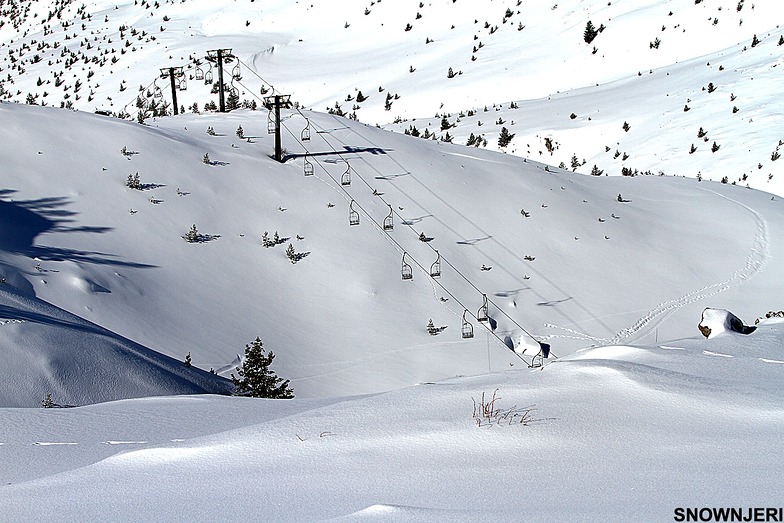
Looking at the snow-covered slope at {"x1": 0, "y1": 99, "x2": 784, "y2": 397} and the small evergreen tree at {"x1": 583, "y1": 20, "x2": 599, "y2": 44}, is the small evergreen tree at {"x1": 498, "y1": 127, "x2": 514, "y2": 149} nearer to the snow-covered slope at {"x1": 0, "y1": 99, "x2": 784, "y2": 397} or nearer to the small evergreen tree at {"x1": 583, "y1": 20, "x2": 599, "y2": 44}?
the snow-covered slope at {"x1": 0, "y1": 99, "x2": 784, "y2": 397}

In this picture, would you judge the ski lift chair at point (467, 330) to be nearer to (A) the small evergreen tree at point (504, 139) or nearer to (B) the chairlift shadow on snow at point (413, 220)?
(B) the chairlift shadow on snow at point (413, 220)

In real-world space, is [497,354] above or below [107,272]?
below

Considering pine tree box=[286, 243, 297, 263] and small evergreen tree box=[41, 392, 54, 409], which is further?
pine tree box=[286, 243, 297, 263]

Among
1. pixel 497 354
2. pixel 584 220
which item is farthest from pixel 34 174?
pixel 584 220

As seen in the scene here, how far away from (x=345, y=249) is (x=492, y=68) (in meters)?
22.7

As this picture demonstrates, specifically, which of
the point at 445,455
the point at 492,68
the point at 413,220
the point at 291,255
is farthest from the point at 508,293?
the point at 492,68

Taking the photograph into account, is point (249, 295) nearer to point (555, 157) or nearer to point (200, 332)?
point (200, 332)

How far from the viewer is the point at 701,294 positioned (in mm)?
17094

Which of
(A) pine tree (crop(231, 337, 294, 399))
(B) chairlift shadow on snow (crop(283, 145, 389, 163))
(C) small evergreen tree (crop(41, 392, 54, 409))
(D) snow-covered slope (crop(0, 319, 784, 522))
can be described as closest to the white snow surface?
(D) snow-covered slope (crop(0, 319, 784, 522))

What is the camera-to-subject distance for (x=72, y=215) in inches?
553

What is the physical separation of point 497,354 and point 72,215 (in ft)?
25.4

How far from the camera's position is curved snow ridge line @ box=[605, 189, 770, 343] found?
603 inches

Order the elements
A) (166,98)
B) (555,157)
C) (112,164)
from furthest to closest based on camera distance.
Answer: (166,98)
(555,157)
(112,164)

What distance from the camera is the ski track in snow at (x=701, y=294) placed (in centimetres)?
1477
